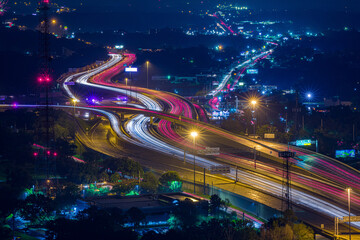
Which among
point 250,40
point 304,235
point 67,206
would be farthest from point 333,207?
point 250,40

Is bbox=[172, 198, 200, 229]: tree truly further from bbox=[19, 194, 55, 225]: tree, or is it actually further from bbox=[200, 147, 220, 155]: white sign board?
bbox=[200, 147, 220, 155]: white sign board

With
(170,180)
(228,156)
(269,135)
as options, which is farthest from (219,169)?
(269,135)

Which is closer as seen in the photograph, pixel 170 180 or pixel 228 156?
pixel 170 180

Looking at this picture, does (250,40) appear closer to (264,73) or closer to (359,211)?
(264,73)

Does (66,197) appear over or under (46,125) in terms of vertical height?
under

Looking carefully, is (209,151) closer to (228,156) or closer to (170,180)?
(228,156)

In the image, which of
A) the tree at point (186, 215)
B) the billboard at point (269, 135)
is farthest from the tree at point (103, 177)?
the billboard at point (269, 135)
